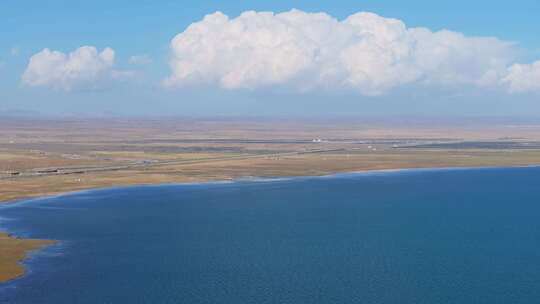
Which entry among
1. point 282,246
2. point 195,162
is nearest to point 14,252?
point 282,246

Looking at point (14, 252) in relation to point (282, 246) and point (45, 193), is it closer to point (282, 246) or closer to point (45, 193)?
point (282, 246)

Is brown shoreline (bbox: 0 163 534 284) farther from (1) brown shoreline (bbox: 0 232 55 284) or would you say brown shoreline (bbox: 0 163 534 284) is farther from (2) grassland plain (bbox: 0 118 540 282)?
(2) grassland plain (bbox: 0 118 540 282)

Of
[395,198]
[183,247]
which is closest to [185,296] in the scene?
[183,247]

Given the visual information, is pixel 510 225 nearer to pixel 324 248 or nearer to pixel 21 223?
pixel 324 248

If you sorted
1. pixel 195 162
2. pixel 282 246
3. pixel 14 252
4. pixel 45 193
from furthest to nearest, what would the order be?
pixel 195 162
pixel 45 193
pixel 282 246
pixel 14 252

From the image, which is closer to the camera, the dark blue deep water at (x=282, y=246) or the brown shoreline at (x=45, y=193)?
the dark blue deep water at (x=282, y=246)

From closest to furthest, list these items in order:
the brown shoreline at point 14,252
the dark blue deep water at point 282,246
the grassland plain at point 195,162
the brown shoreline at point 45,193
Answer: the dark blue deep water at point 282,246
the brown shoreline at point 14,252
the brown shoreline at point 45,193
the grassland plain at point 195,162

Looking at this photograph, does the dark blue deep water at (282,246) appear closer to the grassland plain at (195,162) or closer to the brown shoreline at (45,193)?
the brown shoreline at (45,193)

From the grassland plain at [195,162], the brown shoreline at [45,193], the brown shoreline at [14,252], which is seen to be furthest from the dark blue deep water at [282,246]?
the grassland plain at [195,162]

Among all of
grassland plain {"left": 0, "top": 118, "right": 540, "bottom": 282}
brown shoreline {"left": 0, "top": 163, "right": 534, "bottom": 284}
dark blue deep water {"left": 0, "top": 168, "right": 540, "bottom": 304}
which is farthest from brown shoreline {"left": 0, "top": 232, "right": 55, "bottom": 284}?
dark blue deep water {"left": 0, "top": 168, "right": 540, "bottom": 304}
